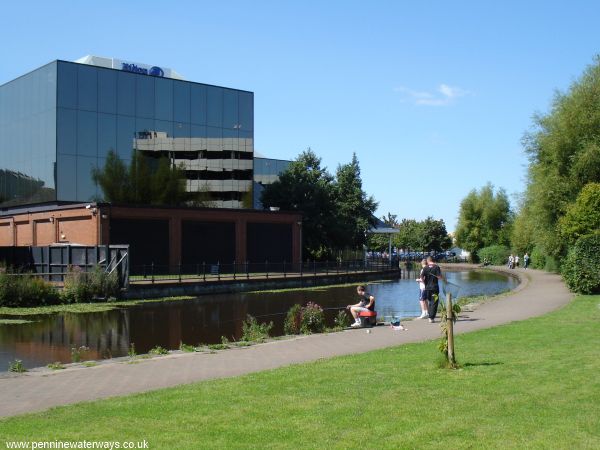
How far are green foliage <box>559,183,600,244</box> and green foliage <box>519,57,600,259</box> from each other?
302 millimetres

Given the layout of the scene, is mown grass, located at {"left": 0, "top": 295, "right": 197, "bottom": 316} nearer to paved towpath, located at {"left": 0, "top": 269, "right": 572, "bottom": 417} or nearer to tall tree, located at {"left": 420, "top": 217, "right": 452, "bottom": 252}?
paved towpath, located at {"left": 0, "top": 269, "right": 572, "bottom": 417}

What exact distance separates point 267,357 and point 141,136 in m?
42.9

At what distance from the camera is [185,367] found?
11516mm

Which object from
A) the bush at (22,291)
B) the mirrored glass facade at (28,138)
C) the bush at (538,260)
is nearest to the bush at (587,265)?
the bush at (22,291)

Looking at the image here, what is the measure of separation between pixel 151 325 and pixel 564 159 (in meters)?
26.5

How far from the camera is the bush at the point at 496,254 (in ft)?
255

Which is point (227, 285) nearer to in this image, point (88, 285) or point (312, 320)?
point (88, 285)

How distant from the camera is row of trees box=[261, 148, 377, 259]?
60.1 m

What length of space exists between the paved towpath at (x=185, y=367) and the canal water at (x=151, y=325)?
3.05 metres

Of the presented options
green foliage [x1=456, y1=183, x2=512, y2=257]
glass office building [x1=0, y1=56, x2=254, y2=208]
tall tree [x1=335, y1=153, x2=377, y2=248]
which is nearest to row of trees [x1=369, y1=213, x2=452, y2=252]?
green foliage [x1=456, y1=183, x2=512, y2=257]

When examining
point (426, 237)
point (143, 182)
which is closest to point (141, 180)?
point (143, 182)

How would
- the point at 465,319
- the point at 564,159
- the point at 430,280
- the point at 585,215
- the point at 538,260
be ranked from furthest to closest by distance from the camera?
the point at 538,260 → the point at 564,159 → the point at 585,215 → the point at 430,280 → the point at 465,319

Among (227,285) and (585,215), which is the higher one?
(585,215)

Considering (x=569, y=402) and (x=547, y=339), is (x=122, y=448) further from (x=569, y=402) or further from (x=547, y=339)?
(x=547, y=339)
